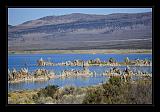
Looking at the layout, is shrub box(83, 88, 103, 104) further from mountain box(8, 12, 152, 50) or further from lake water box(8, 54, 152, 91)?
mountain box(8, 12, 152, 50)

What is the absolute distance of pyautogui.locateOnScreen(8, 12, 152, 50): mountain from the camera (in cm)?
577

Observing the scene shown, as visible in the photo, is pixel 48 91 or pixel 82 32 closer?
pixel 48 91

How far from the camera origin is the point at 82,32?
5844mm

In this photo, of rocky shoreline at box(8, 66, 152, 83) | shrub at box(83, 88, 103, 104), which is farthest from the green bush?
shrub at box(83, 88, 103, 104)

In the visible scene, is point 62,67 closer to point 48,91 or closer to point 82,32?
point 48,91

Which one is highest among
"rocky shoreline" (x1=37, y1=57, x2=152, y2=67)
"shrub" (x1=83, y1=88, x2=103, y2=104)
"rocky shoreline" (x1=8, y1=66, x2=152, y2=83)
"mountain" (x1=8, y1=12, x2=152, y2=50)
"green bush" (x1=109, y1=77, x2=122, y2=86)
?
"mountain" (x1=8, y1=12, x2=152, y2=50)

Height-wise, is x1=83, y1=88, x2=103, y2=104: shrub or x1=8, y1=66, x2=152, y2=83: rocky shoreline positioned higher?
x1=8, y1=66, x2=152, y2=83: rocky shoreline

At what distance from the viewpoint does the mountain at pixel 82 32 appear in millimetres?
5773

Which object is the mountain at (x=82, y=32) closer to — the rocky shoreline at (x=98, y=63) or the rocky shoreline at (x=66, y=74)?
the rocky shoreline at (x=98, y=63)

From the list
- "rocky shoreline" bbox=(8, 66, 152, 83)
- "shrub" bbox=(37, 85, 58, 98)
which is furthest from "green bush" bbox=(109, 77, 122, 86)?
"shrub" bbox=(37, 85, 58, 98)

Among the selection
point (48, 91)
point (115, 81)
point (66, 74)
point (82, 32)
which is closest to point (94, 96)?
point (115, 81)
